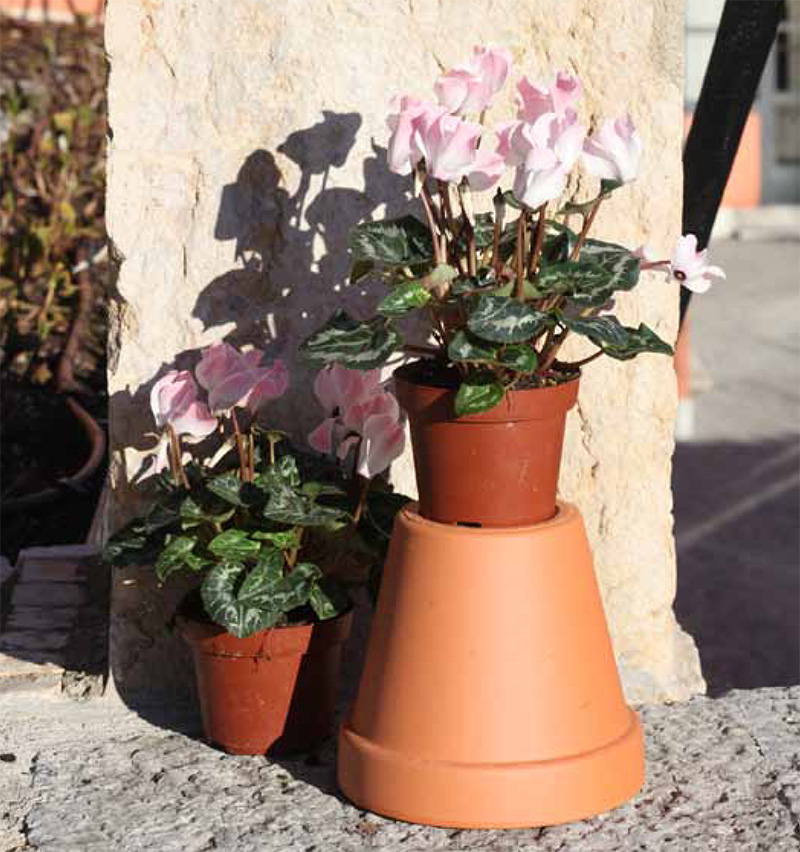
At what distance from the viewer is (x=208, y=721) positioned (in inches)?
104

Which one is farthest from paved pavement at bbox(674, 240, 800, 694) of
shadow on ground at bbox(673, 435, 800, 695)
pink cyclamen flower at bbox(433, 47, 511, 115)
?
pink cyclamen flower at bbox(433, 47, 511, 115)

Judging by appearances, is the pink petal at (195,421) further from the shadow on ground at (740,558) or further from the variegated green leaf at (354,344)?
the shadow on ground at (740,558)

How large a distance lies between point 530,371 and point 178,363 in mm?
712

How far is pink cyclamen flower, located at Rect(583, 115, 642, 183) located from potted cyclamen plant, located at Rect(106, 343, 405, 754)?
1.63ft

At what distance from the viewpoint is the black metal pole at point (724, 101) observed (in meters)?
3.12

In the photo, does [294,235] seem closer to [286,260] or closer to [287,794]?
[286,260]

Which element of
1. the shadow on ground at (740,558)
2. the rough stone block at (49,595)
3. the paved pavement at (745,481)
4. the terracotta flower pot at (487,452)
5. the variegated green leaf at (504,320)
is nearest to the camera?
the variegated green leaf at (504,320)

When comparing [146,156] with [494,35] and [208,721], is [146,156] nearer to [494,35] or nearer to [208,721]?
[494,35]

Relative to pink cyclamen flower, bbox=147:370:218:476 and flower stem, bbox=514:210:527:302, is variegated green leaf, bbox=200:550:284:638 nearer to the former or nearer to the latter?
pink cyclamen flower, bbox=147:370:218:476

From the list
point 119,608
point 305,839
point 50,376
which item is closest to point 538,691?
point 305,839

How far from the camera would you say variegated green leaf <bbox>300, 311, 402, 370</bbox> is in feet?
7.73

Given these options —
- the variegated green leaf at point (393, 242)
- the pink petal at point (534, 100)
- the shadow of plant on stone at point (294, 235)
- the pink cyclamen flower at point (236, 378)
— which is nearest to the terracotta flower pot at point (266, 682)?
the pink cyclamen flower at point (236, 378)

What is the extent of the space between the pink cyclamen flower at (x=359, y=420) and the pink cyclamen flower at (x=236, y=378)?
0.08m

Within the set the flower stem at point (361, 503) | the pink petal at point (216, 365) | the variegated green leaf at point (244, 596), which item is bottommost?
the variegated green leaf at point (244, 596)
